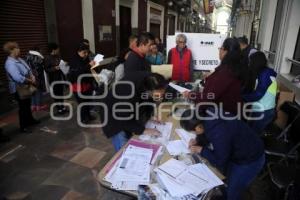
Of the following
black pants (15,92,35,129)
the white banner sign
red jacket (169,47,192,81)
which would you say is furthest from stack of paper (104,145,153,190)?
black pants (15,92,35,129)

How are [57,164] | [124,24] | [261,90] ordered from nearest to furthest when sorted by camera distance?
[261,90], [57,164], [124,24]

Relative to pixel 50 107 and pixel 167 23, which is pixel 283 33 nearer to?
pixel 50 107

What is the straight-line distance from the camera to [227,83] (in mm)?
2209

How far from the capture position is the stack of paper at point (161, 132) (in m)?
2.05

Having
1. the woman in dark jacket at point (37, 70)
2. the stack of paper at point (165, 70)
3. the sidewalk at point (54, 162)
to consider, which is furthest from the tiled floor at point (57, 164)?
the stack of paper at point (165, 70)

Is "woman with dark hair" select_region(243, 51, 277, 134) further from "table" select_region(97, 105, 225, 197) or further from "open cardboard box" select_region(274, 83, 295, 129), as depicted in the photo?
"table" select_region(97, 105, 225, 197)

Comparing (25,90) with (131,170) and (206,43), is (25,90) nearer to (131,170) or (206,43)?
(131,170)

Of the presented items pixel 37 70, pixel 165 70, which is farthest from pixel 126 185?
pixel 37 70

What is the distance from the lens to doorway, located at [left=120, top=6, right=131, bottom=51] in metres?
9.52

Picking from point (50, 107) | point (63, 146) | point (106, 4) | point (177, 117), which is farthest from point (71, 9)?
point (177, 117)

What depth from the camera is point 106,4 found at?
778 cm

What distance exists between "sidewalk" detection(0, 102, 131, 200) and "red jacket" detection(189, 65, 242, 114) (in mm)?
1283

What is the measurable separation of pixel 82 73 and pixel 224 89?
2895 mm

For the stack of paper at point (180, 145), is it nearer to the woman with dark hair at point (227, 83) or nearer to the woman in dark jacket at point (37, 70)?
the woman with dark hair at point (227, 83)
